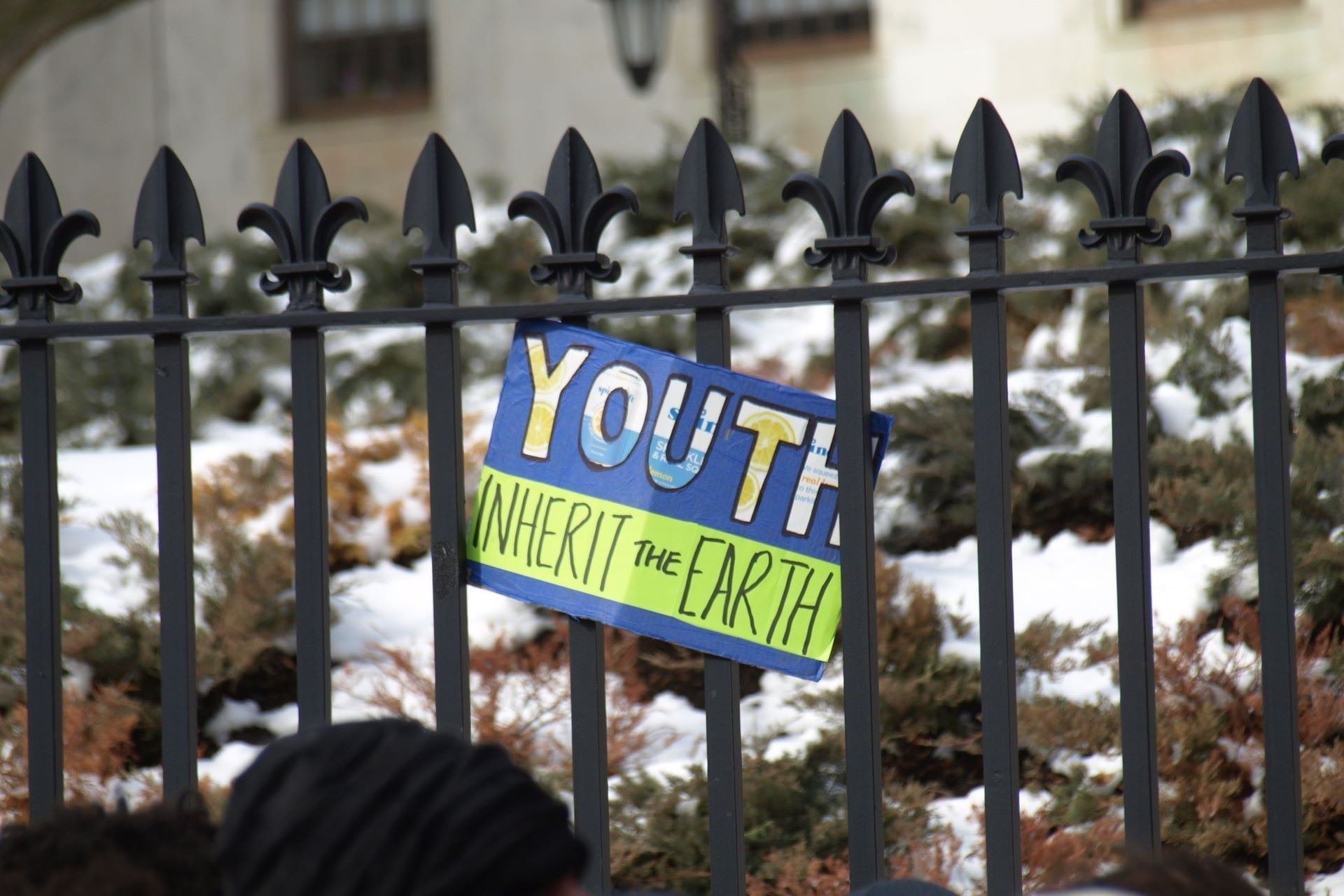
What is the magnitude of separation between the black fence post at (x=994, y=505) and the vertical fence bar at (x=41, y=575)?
1466 mm

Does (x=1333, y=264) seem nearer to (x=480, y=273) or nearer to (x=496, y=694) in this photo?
(x=496, y=694)

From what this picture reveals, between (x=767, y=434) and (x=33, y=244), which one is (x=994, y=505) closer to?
(x=767, y=434)

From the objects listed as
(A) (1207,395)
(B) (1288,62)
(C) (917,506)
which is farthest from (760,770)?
(B) (1288,62)

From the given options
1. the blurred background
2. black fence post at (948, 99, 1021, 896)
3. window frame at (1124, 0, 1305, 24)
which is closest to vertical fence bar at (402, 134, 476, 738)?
black fence post at (948, 99, 1021, 896)

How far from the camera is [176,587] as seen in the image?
7.30ft

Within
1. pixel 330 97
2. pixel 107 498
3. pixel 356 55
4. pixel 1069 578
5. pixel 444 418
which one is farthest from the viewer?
pixel 330 97

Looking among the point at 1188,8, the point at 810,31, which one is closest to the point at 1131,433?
the point at 1188,8

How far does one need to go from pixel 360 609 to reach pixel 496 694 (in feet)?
2.05

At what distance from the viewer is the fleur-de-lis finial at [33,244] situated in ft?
7.47

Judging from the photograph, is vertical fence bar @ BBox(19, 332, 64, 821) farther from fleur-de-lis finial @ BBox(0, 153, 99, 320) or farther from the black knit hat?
the black knit hat

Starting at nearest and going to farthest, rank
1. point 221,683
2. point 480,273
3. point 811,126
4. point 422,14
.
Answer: point 221,683 → point 480,273 → point 811,126 → point 422,14

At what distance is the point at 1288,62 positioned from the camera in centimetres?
980

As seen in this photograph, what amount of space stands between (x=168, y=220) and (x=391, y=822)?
147 cm

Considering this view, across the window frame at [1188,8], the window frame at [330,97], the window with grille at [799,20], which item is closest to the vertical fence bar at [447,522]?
the window frame at [1188,8]
